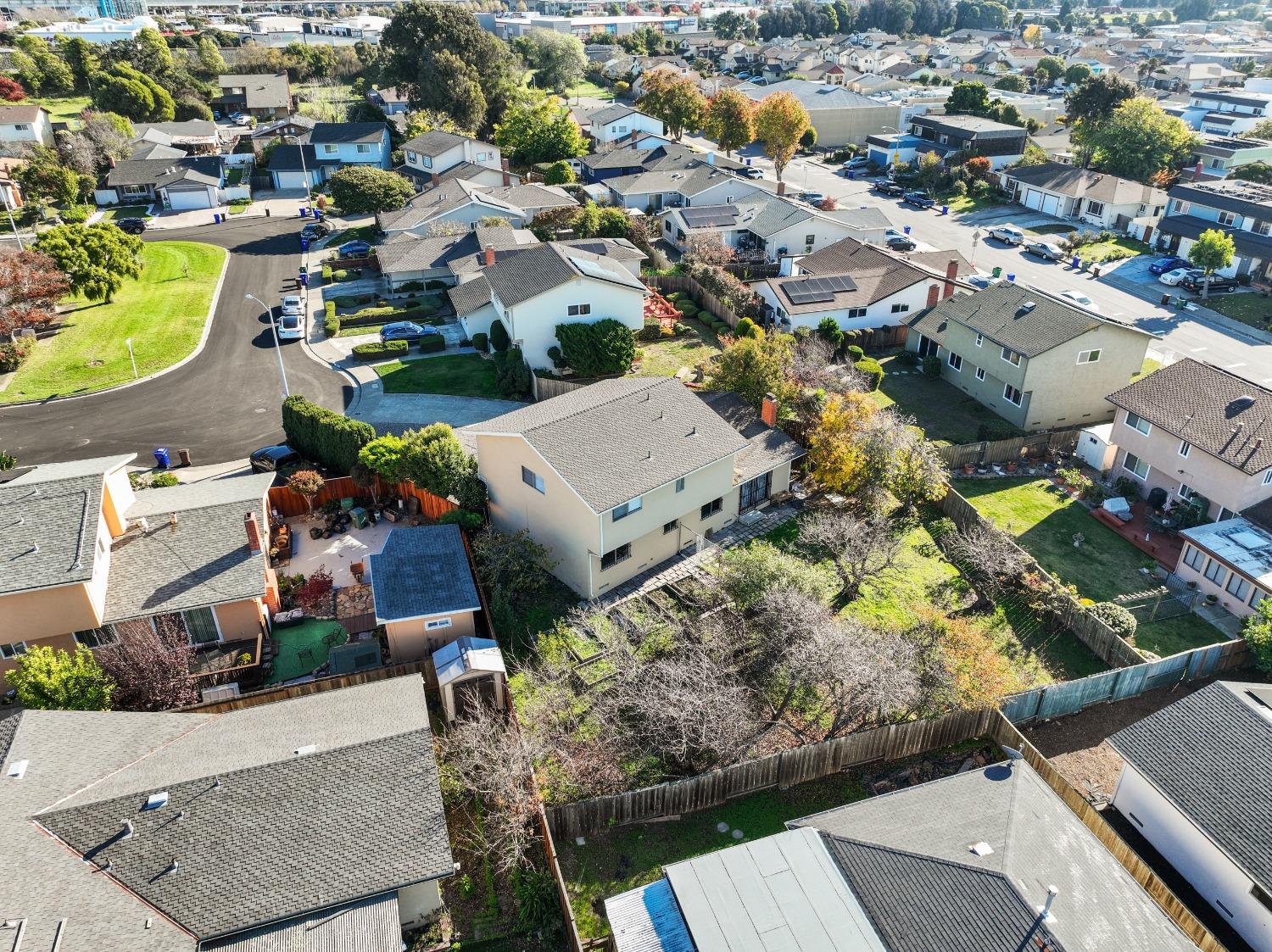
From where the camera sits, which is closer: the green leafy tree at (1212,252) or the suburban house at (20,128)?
the green leafy tree at (1212,252)

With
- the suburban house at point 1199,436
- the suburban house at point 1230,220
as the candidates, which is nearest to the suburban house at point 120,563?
the suburban house at point 1199,436

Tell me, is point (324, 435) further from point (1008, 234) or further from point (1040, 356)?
point (1008, 234)

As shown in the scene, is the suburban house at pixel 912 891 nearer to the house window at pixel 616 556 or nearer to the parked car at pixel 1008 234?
the house window at pixel 616 556

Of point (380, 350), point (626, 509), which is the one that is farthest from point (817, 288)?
point (626, 509)

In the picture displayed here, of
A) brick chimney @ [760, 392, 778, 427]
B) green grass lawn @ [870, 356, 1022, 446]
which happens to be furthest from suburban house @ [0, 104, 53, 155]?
green grass lawn @ [870, 356, 1022, 446]

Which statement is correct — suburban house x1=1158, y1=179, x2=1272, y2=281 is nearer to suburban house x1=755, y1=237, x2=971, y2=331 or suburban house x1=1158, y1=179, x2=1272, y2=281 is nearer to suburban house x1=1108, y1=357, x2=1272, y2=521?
suburban house x1=755, y1=237, x2=971, y2=331

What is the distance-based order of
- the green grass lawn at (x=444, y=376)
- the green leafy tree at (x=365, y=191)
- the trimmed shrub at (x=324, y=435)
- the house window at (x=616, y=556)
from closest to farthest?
1. the house window at (x=616, y=556)
2. the trimmed shrub at (x=324, y=435)
3. the green grass lawn at (x=444, y=376)
4. the green leafy tree at (x=365, y=191)
